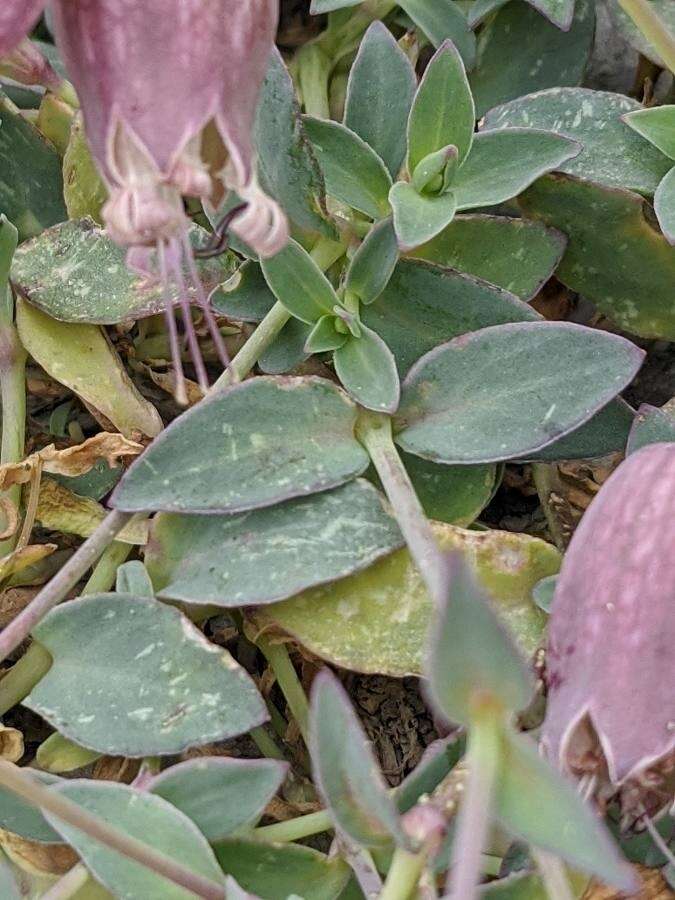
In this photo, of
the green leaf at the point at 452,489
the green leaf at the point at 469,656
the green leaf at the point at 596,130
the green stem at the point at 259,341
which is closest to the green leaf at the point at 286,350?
the green stem at the point at 259,341

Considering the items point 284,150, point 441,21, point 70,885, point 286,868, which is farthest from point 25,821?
point 441,21

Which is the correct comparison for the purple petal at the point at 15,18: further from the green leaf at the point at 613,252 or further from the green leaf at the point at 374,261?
the green leaf at the point at 613,252

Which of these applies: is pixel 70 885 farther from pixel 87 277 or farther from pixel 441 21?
pixel 441 21

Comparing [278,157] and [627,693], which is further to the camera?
[278,157]

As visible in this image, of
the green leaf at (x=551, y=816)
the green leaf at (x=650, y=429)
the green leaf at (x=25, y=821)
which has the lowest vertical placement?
the green leaf at (x=25, y=821)

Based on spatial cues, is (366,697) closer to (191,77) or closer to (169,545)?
(169,545)

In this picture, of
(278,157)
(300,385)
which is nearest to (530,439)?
(300,385)

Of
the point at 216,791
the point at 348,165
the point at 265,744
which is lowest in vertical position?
the point at 265,744
